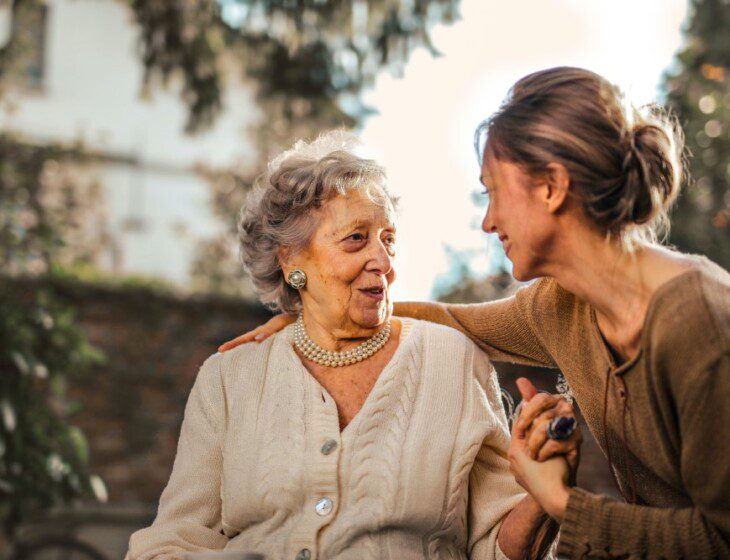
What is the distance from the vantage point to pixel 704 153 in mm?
5805

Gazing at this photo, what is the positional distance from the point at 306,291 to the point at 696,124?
3443mm

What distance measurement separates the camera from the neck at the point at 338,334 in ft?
9.90

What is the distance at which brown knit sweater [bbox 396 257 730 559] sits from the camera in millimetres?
2158

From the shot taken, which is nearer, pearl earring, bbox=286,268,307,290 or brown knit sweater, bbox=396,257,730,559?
brown knit sweater, bbox=396,257,730,559

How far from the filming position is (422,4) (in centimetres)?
633

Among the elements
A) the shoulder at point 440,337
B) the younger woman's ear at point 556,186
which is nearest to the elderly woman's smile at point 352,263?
the shoulder at point 440,337

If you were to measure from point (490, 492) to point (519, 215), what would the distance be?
0.88 m

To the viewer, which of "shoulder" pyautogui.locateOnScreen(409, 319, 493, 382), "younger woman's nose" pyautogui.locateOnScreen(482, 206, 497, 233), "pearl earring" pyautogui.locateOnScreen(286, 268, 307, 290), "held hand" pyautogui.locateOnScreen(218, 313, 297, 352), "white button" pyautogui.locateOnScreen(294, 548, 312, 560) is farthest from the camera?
"held hand" pyautogui.locateOnScreen(218, 313, 297, 352)

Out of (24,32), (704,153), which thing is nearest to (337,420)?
(704,153)

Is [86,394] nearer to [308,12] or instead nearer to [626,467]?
[308,12]

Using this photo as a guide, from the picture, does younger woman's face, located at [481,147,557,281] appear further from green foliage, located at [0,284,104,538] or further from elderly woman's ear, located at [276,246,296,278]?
green foliage, located at [0,284,104,538]

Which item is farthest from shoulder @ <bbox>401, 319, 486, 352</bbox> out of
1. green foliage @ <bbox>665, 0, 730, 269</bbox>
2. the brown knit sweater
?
green foliage @ <bbox>665, 0, 730, 269</bbox>

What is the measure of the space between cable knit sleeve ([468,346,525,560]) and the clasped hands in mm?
370

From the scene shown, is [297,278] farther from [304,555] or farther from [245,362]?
[304,555]
